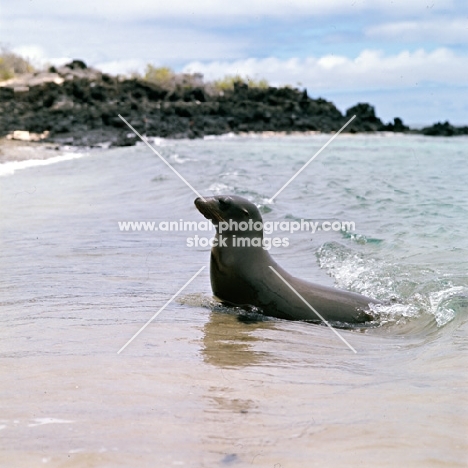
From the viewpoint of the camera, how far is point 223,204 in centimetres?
663

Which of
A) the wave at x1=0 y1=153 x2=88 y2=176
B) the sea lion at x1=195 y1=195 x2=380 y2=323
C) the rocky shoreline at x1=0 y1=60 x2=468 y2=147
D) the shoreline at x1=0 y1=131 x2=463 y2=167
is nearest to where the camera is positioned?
the sea lion at x1=195 y1=195 x2=380 y2=323

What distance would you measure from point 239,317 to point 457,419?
8.49 ft

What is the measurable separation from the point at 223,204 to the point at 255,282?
0.73m

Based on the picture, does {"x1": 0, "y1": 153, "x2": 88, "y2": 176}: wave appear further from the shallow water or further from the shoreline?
the shallow water

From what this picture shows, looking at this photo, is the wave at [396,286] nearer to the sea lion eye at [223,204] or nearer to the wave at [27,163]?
the sea lion eye at [223,204]

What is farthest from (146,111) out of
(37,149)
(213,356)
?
(213,356)

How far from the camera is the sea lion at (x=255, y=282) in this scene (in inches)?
249

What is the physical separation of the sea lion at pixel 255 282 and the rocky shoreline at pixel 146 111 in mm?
25782

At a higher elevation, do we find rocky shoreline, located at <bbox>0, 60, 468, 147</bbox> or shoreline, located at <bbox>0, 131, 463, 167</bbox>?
rocky shoreline, located at <bbox>0, 60, 468, 147</bbox>

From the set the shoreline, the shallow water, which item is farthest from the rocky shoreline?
the shallow water

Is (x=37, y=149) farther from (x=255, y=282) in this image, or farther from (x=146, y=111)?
(x=255, y=282)

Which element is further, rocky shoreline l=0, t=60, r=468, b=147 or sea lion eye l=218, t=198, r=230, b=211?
rocky shoreline l=0, t=60, r=468, b=147

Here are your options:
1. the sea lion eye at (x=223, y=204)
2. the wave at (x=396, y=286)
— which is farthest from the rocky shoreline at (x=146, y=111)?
the sea lion eye at (x=223, y=204)

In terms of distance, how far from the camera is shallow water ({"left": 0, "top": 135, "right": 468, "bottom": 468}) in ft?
10.9
